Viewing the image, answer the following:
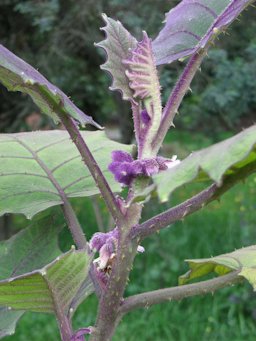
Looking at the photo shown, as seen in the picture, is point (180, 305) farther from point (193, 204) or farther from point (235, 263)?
point (193, 204)

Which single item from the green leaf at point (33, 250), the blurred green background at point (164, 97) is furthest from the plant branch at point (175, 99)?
the blurred green background at point (164, 97)

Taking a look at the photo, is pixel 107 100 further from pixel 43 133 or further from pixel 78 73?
pixel 43 133

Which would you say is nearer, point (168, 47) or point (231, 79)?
point (168, 47)

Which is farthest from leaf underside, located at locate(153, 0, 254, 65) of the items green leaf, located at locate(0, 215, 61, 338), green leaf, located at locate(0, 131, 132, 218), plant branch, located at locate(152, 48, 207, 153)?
green leaf, located at locate(0, 215, 61, 338)

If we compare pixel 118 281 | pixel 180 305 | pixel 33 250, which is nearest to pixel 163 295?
pixel 118 281

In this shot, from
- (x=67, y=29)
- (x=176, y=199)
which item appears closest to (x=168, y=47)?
(x=67, y=29)

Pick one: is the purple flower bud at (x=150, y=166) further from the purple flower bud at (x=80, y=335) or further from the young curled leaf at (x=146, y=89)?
the purple flower bud at (x=80, y=335)
